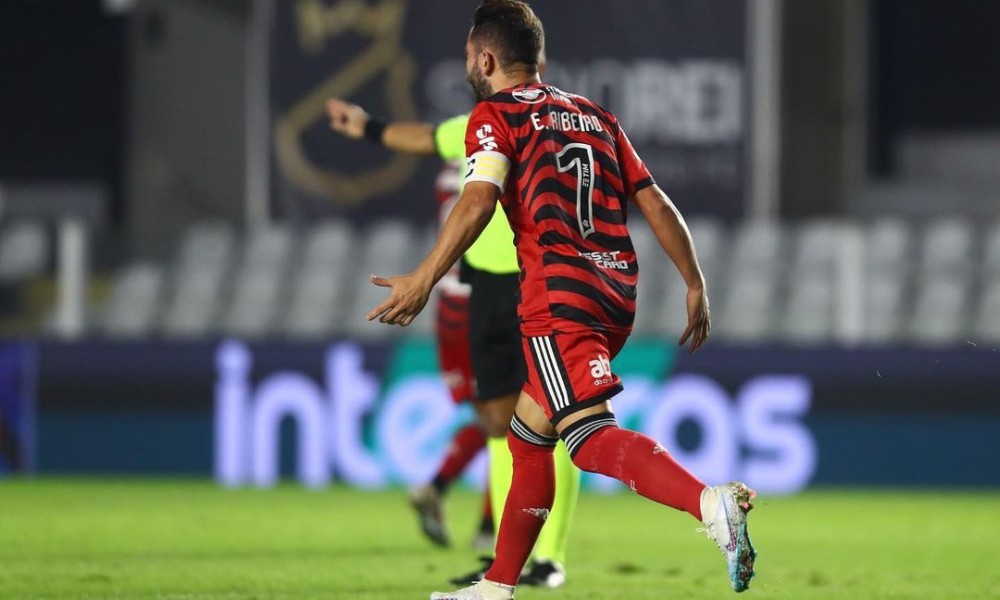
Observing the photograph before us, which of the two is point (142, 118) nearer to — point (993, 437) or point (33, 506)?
point (33, 506)

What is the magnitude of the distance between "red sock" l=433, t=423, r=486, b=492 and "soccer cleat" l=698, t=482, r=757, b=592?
364 centimetres

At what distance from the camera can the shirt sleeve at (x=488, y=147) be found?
5414mm

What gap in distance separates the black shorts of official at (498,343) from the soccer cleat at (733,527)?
7.61 ft

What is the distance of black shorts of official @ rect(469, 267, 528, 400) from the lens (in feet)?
24.4

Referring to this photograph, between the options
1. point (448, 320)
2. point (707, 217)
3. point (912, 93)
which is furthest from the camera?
point (912, 93)

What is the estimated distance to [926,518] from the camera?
10.4m

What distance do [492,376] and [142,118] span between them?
416 inches

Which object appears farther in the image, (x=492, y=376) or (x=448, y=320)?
(x=448, y=320)

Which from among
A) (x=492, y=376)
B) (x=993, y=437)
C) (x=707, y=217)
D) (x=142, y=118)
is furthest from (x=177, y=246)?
(x=492, y=376)

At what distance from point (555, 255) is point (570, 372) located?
1.17 feet

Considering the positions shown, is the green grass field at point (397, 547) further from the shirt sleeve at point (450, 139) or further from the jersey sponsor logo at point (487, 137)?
the jersey sponsor logo at point (487, 137)

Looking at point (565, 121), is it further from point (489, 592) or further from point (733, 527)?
point (489, 592)

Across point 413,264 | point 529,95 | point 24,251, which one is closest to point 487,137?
point 529,95

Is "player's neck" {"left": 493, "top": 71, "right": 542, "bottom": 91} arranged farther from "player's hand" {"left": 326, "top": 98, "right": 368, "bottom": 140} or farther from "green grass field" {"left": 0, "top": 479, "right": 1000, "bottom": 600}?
"green grass field" {"left": 0, "top": 479, "right": 1000, "bottom": 600}
